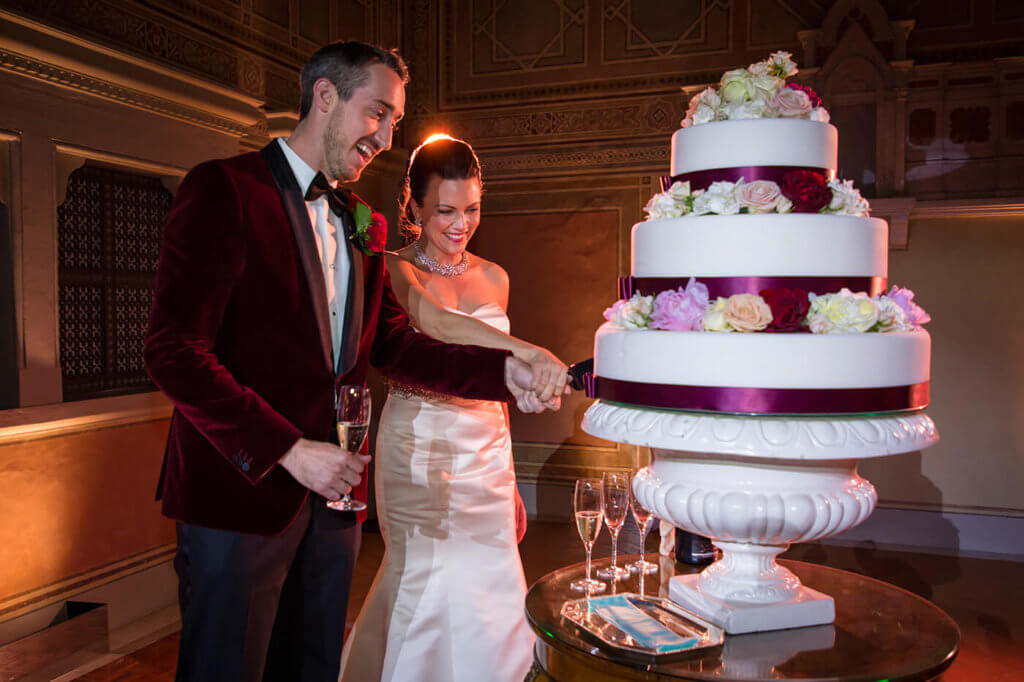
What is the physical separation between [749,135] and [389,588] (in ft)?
6.52

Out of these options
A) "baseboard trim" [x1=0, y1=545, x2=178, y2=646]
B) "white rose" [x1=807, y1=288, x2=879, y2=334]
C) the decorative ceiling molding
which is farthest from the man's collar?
"baseboard trim" [x1=0, y1=545, x2=178, y2=646]

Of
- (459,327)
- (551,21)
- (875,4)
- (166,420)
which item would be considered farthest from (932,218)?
(166,420)

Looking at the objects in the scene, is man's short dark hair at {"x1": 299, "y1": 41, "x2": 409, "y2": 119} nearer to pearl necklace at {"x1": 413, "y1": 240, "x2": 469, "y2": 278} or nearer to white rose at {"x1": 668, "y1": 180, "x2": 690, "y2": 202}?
white rose at {"x1": 668, "y1": 180, "x2": 690, "y2": 202}

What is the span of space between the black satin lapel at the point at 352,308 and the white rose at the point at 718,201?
2.76 feet

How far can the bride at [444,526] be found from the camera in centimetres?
283

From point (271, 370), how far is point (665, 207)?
984 millimetres

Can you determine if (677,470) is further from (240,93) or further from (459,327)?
(240,93)

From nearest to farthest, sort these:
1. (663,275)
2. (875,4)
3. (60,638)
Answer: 1. (663,275)
2. (60,638)
3. (875,4)

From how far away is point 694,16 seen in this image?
19.5 ft

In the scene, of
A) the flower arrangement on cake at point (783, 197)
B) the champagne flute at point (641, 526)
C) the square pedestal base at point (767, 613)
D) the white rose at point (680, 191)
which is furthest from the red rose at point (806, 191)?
the square pedestal base at point (767, 613)

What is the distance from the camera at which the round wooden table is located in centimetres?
147

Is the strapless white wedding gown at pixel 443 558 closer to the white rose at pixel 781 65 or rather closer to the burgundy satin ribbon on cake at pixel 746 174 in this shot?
the burgundy satin ribbon on cake at pixel 746 174

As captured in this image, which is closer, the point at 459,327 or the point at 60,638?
the point at 459,327

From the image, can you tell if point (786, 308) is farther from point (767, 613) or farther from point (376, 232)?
point (376, 232)
